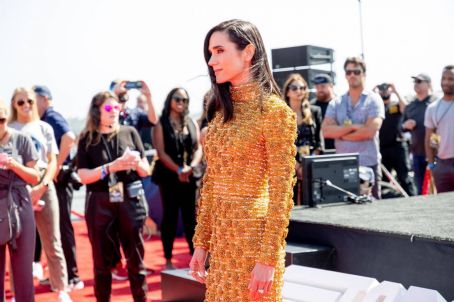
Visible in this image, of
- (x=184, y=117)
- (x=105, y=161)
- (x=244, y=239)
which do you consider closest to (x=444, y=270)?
(x=244, y=239)

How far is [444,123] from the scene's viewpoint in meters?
5.74

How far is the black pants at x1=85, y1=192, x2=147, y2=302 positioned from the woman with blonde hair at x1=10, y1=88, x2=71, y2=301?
0.65 metres

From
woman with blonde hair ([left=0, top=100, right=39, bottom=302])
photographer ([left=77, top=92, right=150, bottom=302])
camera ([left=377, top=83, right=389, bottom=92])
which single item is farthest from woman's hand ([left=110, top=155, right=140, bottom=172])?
camera ([left=377, top=83, right=389, bottom=92])

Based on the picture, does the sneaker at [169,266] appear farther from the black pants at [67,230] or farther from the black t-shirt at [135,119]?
the black t-shirt at [135,119]

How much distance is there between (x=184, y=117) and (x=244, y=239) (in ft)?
12.0

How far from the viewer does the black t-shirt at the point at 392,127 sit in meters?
7.64

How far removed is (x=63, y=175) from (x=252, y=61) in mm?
3324

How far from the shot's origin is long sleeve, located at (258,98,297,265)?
203cm

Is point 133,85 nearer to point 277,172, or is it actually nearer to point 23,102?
point 23,102

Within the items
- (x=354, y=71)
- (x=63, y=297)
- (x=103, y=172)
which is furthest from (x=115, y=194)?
(x=354, y=71)

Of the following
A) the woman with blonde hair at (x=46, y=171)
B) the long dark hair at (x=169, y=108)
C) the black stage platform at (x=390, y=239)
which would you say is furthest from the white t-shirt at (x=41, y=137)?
the black stage platform at (x=390, y=239)

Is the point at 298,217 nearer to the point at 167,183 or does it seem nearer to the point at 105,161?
the point at 105,161

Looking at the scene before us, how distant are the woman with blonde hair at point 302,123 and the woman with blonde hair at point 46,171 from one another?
2234 millimetres

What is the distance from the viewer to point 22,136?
393 centimetres
